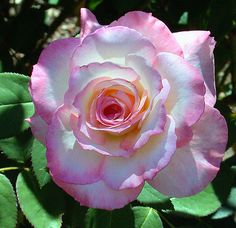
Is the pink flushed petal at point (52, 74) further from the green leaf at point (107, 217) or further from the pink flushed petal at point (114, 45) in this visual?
the green leaf at point (107, 217)

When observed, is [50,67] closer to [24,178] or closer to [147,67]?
[147,67]

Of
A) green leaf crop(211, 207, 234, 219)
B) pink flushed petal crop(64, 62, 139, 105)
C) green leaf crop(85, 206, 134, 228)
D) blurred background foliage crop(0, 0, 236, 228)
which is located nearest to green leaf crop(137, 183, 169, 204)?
green leaf crop(85, 206, 134, 228)

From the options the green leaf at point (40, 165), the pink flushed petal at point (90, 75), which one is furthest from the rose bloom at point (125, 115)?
the green leaf at point (40, 165)

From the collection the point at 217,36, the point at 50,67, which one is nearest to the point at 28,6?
the point at 217,36

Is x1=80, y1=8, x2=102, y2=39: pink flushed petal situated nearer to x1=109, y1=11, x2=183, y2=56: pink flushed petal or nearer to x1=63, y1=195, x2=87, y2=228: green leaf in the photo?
x1=109, y1=11, x2=183, y2=56: pink flushed petal

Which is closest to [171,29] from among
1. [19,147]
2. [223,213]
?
[223,213]

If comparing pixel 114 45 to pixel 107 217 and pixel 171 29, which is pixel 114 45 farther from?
pixel 171 29

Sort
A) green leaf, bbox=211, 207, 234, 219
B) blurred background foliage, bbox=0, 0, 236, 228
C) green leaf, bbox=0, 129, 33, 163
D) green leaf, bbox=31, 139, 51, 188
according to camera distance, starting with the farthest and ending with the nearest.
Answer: green leaf, bbox=211, 207, 234, 219
blurred background foliage, bbox=0, 0, 236, 228
green leaf, bbox=0, 129, 33, 163
green leaf, bbox=31, 139, 51, 188
